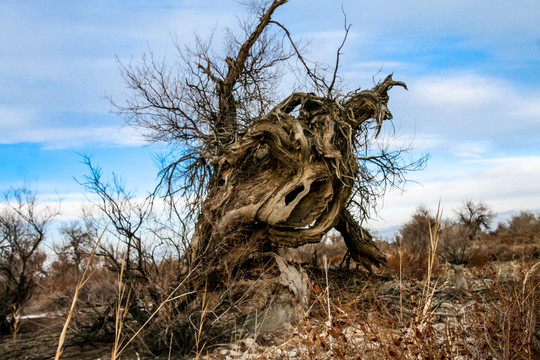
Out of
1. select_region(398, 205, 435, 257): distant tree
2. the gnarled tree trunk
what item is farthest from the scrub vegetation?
select_region(398, 205, 435, 257): distant tree

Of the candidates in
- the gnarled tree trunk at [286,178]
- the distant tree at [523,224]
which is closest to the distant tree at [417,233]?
the distant tree at [523,224]

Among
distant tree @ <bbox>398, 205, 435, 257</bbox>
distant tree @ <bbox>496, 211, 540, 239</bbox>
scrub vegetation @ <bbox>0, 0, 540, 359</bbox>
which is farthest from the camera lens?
distant tree @ <bbox>496, 211, 540, 239</bbox>

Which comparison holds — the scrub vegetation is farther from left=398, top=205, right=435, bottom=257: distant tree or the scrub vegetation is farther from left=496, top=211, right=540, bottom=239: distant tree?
→ left=496, top=211, right=540, bottom=239: distant tree

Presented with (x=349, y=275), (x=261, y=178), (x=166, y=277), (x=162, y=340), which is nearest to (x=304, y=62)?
(x=261, y=178)

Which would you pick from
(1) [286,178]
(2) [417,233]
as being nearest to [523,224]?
(2) [417,233]

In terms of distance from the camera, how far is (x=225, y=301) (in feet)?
23.1

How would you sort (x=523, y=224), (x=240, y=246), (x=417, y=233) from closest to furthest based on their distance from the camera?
(x=240, y=246), (x=417, y=233), (x=523, y=224)

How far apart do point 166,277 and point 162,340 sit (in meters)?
1.02

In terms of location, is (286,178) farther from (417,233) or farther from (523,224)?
(523,224)

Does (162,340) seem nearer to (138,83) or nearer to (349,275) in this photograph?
(349,275)

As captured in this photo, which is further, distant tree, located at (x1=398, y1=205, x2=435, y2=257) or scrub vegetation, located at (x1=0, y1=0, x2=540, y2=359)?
distant tree, located at (x1=398, y1=205, x2=435, y2=257)

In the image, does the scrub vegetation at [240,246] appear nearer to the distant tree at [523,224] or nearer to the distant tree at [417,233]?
the distant tree at [417,233]

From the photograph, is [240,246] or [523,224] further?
[523,224]

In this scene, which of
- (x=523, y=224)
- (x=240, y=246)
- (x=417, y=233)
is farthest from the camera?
(x=523, y=224)
